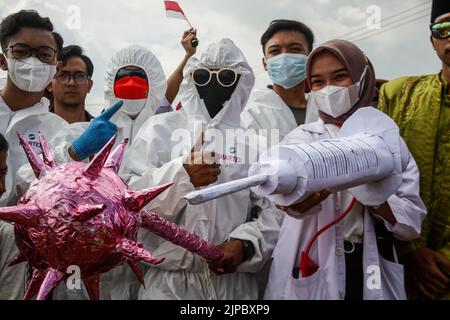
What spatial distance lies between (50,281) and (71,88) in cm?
209

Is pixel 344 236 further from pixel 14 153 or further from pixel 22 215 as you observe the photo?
pixel 14 153

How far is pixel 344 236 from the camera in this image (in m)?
2.23

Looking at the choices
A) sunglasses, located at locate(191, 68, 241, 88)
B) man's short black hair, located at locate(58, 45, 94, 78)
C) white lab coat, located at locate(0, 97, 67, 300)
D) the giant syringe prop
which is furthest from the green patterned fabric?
man's short black hair, located at locate(58, 45, 94, 78)

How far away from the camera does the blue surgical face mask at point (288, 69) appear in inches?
129

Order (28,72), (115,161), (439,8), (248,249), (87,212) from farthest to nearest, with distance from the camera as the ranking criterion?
(28,72)
(439,8)
(248,249)
(115,161)
(87,212)

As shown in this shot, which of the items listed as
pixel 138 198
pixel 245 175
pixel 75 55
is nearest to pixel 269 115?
pixel 245 175

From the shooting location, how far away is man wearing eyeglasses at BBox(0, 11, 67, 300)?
2.81 metres

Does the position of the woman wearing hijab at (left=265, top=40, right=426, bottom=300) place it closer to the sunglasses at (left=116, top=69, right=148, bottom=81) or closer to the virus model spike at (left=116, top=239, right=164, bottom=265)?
the virus model spike at (left=116, top=239, right=164, bottom=265)

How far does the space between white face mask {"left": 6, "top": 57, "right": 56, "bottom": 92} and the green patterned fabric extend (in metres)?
1.94

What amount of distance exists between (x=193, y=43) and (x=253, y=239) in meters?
2.00

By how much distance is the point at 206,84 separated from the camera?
2.61 m

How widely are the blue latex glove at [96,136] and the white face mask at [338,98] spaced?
36.8 inches
